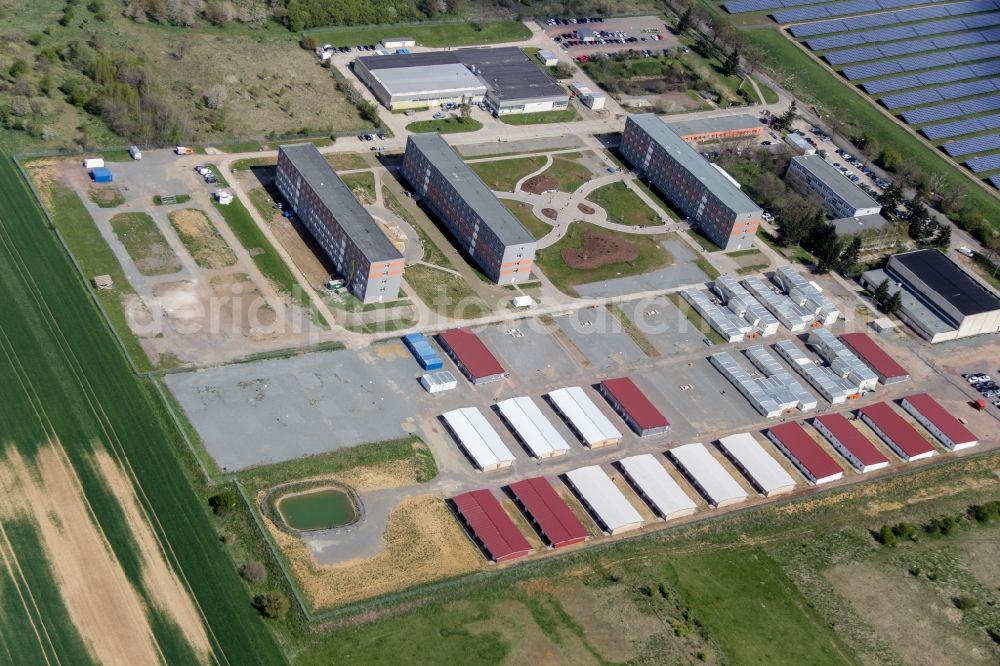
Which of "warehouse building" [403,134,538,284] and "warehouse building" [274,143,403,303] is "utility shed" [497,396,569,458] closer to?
"warehouse building" [274,143,403,303]

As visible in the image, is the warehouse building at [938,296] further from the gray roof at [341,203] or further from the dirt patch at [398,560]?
the dirt patch at [398,560]

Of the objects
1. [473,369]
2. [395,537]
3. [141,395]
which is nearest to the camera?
[395,537]

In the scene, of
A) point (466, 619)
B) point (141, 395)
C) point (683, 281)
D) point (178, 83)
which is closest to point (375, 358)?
point (141, 395)

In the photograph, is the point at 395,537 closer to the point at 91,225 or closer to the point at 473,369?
the point at 473,369

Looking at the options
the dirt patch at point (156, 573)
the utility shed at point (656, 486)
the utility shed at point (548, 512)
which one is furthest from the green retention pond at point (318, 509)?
the utility shed at point (656, 486)

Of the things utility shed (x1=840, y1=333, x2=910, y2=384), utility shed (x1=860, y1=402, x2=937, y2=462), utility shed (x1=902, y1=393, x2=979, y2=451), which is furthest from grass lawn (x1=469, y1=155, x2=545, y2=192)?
utility shed (x1=902, y1=393, x2=979, y2=451)

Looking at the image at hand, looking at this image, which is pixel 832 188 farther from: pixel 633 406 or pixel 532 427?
pixel 532 427

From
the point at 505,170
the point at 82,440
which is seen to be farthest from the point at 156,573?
the point at 505,170
